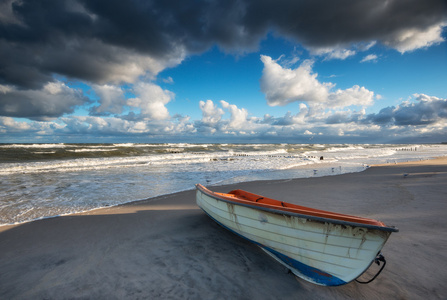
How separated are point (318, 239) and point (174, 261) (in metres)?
2.74

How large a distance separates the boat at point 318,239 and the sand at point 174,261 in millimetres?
357

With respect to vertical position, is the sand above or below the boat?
below

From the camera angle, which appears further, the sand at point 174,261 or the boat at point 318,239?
the sand at point 174,261

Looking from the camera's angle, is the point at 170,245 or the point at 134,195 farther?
the point at 134,195

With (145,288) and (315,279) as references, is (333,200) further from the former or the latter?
(145,288)

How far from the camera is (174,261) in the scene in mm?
4043

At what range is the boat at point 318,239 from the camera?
285cm

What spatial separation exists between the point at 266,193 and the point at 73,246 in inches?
295

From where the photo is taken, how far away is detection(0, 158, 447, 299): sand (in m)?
3.25

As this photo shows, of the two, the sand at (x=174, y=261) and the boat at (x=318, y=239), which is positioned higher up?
the boat at (x=318, y=239)

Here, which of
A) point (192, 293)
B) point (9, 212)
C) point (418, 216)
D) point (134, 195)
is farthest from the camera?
point (134, 195)

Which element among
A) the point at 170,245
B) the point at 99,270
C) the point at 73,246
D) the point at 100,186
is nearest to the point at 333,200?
the point at 170,245

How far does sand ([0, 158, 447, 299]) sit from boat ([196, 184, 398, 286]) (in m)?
0.36

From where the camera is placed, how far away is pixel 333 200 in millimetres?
8102
